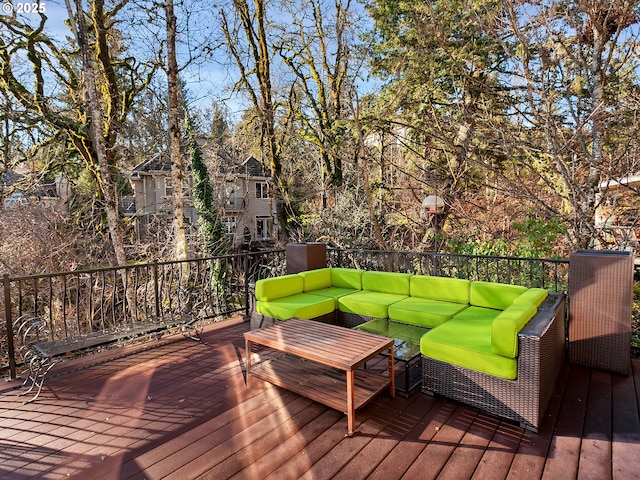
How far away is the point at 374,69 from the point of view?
798cm

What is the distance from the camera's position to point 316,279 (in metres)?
4.72

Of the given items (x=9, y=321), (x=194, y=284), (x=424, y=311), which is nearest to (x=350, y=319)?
(x=424, y=311)

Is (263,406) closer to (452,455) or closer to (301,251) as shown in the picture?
(452,455)

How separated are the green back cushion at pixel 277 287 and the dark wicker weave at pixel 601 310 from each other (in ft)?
9.34

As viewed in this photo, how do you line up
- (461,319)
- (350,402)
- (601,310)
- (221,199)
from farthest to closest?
1. (221,199)
2. (461,319)
3. (601,310)
4. (350,402)

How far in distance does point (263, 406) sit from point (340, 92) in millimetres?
9153

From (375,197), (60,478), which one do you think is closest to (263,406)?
(60,478)

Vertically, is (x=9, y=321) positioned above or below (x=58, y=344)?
above

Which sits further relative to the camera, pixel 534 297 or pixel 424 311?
pixel 424 311

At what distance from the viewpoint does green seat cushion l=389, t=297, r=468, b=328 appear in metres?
3.41

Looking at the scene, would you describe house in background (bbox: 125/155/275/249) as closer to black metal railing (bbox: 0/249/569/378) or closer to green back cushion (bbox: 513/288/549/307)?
black metal railing (bbox: 0/249/569/378)

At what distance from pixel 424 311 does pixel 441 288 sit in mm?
589

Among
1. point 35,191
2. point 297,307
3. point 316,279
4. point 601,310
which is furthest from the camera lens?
point 35,191

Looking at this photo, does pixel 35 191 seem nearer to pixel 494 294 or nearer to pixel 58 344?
pixel 58 344
